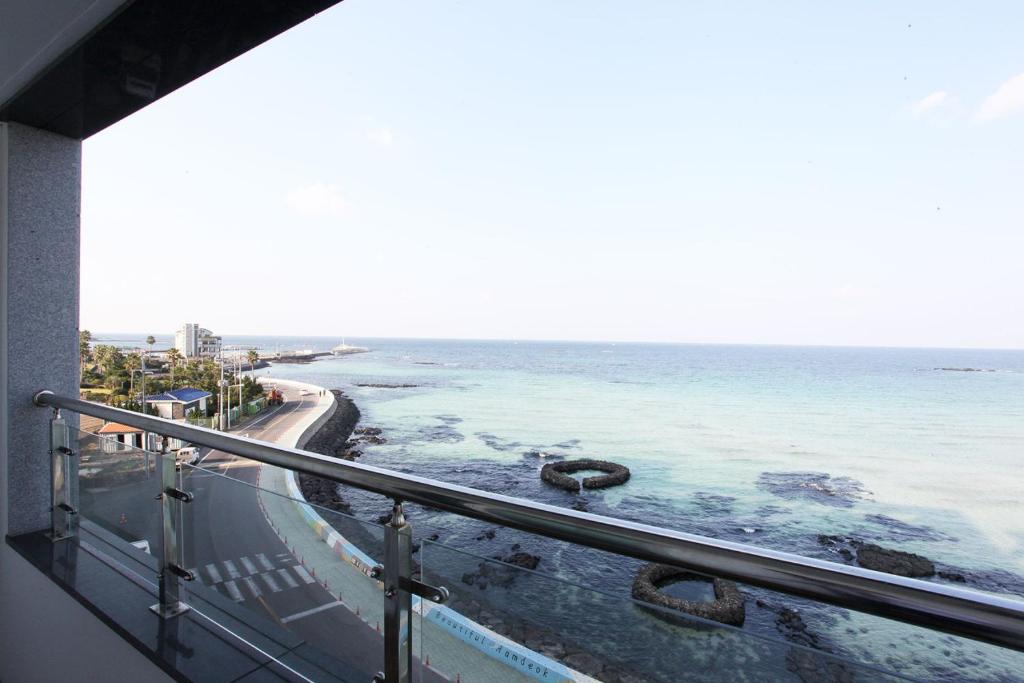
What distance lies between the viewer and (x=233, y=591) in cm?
154

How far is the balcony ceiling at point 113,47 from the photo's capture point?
163 centimetres

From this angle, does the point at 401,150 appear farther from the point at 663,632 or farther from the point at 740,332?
the point at 740,332

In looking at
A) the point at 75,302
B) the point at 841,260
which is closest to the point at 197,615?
the point at 75,302

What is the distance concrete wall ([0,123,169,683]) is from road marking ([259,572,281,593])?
1298 mm

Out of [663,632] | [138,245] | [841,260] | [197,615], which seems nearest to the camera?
[663,632]

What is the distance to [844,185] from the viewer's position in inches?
2384

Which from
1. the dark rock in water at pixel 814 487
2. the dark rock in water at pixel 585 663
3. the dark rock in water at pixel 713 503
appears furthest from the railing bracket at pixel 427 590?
the dark rock in water at pixel 814 487

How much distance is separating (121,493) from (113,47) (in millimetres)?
1609

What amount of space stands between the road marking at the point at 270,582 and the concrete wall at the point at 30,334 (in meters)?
1.30

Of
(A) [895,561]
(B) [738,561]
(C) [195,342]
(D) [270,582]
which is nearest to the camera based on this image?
(B) [738,561]

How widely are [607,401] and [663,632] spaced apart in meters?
54.1

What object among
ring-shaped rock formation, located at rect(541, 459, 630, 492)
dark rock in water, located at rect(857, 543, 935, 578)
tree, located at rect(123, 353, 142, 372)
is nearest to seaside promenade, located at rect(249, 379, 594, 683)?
tree, located at rect(123, 353, 142, 372)

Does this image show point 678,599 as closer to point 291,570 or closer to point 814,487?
point 291,570

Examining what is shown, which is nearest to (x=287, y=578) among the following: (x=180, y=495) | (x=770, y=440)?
(x=180, y=495)
